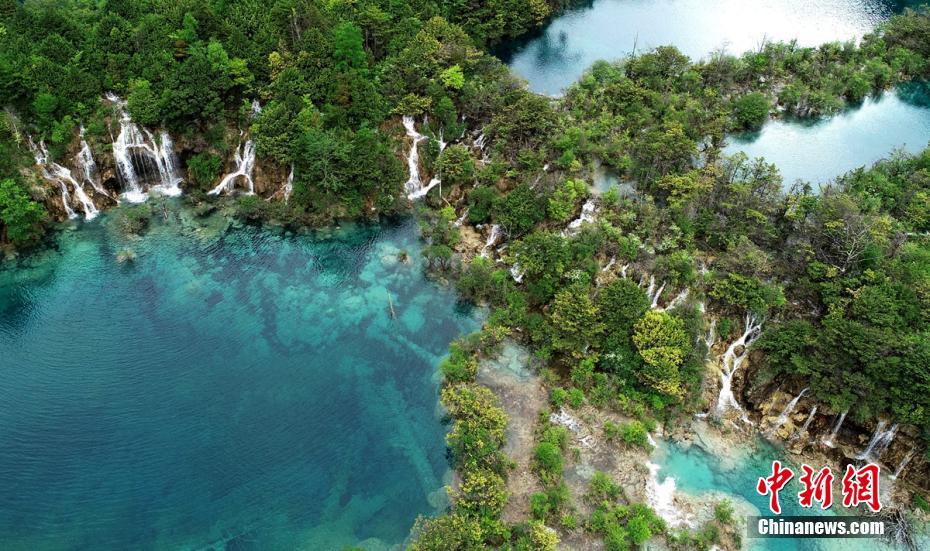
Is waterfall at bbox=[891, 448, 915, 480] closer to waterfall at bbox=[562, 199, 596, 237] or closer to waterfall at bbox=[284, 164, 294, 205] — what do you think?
waterfall at bbox=[562, 199, 596, 237]

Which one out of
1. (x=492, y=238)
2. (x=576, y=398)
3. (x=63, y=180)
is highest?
(x=63, y=180)

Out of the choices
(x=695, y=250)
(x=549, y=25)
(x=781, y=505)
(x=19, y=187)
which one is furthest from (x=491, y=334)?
(x=549, y=25)

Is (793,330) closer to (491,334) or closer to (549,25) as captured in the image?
(491,334)

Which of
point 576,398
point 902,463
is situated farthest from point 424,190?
point 902,463

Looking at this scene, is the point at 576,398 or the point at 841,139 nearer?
the point at 576,398

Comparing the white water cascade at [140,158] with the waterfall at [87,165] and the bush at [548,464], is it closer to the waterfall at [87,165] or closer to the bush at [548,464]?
the waterfall at [87,165]

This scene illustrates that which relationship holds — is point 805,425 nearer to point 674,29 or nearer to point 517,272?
point 517,272
